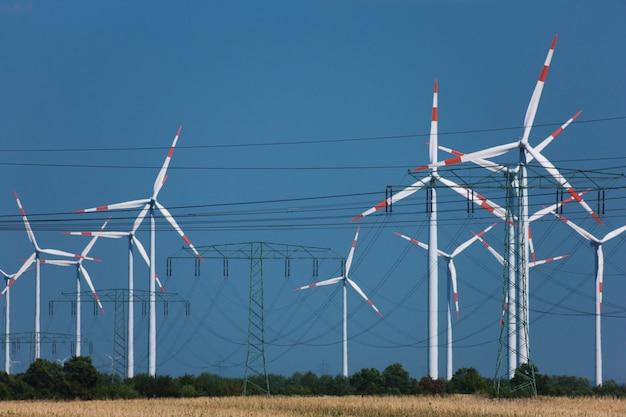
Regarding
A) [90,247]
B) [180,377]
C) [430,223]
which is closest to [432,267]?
[430,223]

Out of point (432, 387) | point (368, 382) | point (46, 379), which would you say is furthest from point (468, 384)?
point (46, 379)

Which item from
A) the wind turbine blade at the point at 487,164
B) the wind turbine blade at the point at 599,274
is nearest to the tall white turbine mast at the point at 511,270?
the wind turbine blade at the point at 487,164

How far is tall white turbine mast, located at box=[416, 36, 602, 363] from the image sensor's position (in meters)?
91.8

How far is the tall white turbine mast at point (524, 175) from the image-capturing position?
91.8 meters

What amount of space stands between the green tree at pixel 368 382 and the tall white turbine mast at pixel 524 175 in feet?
130

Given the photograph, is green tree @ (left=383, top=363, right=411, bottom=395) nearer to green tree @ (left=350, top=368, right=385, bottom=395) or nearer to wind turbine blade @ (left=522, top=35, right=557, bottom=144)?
green tree @ (left=350, top=368, right=385, bottom=395)

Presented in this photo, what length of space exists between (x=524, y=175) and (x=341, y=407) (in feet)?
79.9

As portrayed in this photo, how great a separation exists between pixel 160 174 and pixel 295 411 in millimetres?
50089

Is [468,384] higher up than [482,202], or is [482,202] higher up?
[482,202]

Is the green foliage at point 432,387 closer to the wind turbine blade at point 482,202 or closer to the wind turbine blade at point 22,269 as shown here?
the wind turbine blade at point 482,202

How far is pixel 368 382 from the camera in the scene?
142m

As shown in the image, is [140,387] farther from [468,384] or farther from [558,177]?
[558,177]

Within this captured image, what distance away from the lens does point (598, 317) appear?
12656cm

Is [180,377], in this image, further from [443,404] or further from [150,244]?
[443,404]
